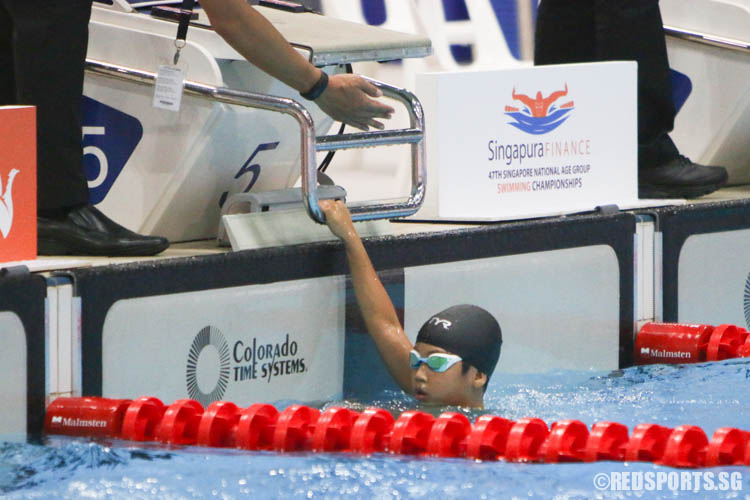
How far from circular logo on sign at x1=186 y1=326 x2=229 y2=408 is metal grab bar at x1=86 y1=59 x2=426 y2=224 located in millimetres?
437

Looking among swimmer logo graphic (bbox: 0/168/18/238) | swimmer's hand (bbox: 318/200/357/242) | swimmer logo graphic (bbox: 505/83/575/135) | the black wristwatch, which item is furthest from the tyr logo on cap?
swimmer logo graphic (bbox: 0/168/18/238)

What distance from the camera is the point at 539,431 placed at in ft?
10.6

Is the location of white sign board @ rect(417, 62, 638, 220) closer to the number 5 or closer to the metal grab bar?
the metal grab bar

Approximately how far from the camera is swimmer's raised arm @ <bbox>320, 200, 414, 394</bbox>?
394 cm

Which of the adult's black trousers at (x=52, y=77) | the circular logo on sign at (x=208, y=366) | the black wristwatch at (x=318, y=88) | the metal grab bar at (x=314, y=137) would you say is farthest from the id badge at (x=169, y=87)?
the circular logo on sign at (x=208, y=366)

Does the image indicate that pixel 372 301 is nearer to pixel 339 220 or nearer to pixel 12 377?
pixel 339 220

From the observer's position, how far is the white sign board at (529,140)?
450 centimetres

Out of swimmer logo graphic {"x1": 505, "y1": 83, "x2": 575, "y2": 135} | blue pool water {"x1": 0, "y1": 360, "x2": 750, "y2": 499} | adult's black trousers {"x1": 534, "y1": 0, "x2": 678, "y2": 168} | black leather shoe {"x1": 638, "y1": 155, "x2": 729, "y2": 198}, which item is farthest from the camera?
black leather shoe {"x1": 638, "y1": 155, "x2": 729, "y2": 198}

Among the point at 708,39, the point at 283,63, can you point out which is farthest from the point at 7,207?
the point at 708,39

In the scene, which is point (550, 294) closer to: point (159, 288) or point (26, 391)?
point (159, 288)

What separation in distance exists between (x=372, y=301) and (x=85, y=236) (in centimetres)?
79

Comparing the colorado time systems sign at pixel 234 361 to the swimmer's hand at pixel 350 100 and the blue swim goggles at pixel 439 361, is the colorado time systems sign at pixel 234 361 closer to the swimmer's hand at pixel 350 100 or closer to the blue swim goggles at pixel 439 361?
the blue swim goggles at pixel 439 361

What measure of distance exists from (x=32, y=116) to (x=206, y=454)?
89 centimetres

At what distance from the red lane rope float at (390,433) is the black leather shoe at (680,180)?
206 cm
